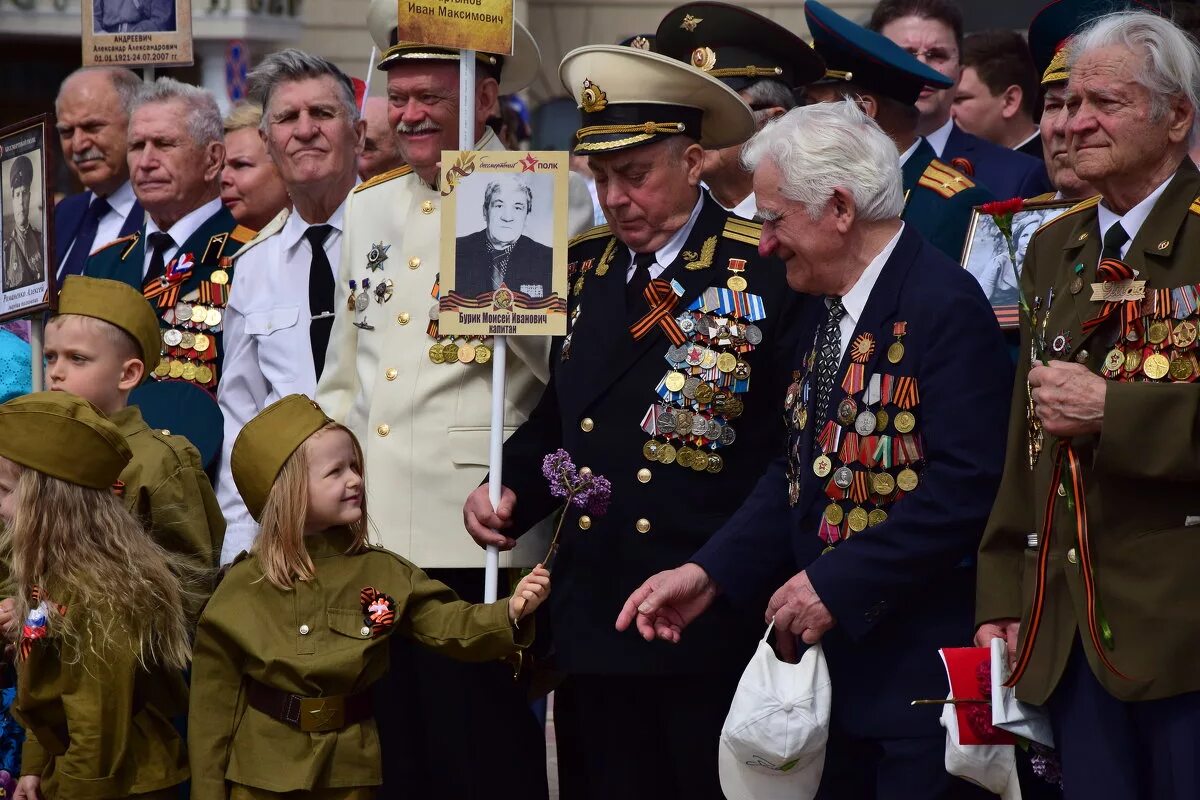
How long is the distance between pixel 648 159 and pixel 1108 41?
1275 mm

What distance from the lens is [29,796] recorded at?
4.87m

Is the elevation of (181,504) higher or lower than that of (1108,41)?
lower

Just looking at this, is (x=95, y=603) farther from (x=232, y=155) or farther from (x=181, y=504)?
(x=232, y=155)

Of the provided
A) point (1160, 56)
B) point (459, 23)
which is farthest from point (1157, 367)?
point (459, 23)

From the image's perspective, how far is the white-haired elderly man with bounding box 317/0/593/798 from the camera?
5.16 m

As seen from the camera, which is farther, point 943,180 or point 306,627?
point 943,180

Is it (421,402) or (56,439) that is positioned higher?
(421,402)

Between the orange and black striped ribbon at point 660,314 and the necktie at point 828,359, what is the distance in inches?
17.9

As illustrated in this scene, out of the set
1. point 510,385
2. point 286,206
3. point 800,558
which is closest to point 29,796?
point 510,385

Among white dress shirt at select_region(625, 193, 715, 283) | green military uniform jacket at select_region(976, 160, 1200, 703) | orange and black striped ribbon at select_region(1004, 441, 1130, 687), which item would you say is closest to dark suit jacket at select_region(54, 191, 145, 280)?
white dress shirt at select_region(625, 193, 715, 283)

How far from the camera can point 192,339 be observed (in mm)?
6230

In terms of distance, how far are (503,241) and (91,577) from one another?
1.34 meters

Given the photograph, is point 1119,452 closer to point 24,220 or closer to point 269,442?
point 269,442

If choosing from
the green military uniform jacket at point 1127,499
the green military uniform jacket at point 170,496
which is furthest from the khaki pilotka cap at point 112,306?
the green military uniform jacket at point 1127,499
